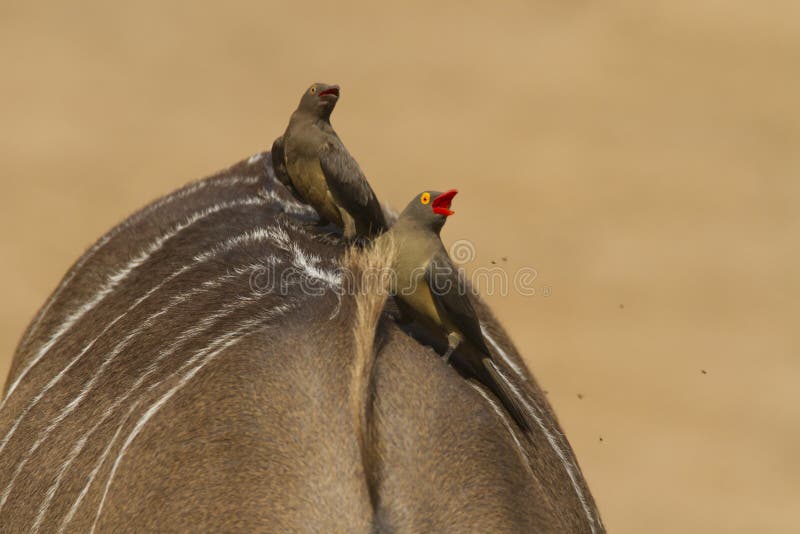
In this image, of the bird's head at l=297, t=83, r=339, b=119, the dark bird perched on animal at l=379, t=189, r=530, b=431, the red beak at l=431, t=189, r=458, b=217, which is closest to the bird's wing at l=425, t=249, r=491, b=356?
the dark bird perched on animal at l=379, t=189, r=530, b=431

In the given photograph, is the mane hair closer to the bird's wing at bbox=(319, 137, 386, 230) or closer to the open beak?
the bird's wing at bbox=(319, 137, 386, 230)

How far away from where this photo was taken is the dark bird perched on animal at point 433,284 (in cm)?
335

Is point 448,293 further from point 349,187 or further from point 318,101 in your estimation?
point 318,101

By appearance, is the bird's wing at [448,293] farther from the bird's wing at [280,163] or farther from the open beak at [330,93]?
the bird's wing at [280,163]

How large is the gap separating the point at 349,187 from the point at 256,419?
990mm

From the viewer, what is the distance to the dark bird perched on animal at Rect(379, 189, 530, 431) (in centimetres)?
335

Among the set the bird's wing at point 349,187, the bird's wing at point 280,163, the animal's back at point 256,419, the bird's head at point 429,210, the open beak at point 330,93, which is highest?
the open beak at point 330,93

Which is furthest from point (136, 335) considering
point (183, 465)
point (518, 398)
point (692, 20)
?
point (692, 20)

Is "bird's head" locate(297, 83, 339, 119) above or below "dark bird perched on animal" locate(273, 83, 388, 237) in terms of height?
above

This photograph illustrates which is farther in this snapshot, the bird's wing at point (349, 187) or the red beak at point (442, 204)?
the bird's wing at point (349, 187)

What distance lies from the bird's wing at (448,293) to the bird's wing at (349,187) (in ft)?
1.90

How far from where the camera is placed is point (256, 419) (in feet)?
10.3

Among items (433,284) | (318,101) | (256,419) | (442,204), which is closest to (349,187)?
(318,101)

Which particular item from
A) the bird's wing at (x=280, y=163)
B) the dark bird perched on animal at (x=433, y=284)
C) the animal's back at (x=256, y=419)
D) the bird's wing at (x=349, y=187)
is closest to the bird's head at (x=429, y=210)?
the dark bird perched on animal at (x=433, y=284)
